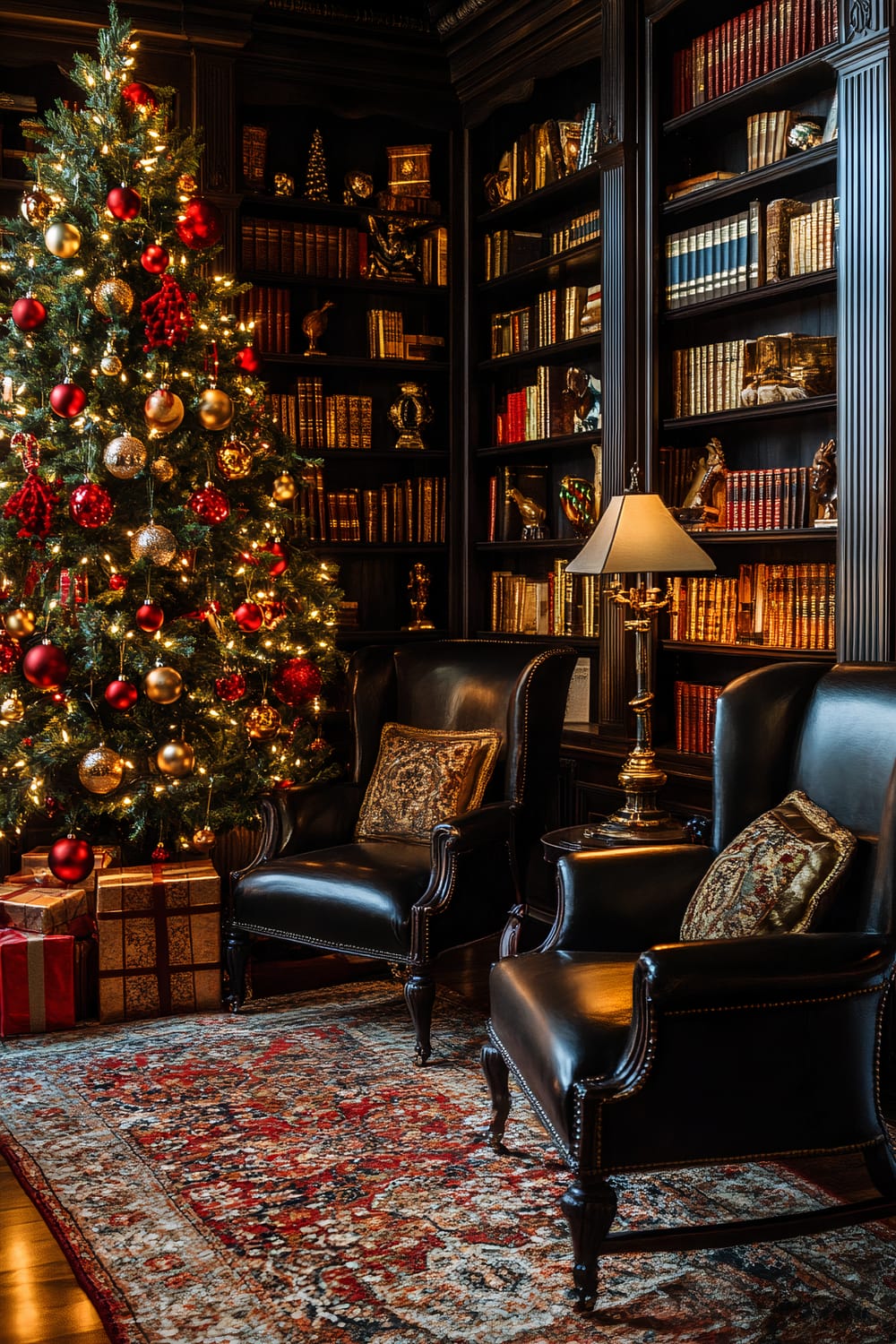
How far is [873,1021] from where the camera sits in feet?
7.91

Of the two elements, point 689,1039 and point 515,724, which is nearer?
point 689,1039

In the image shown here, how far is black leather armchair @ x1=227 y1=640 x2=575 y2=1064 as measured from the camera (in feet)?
11.9

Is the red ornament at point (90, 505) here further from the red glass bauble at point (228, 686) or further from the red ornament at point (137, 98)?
the red ornament at point (137, 98)

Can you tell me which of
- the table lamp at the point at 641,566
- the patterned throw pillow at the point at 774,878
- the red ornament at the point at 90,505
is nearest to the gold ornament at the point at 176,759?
the red ornament at the point at 90,505

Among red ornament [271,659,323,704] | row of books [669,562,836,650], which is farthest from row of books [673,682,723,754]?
red ornament [271,659,323,704]

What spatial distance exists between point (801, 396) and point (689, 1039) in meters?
2.32

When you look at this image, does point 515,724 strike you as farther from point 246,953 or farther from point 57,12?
point 57,12

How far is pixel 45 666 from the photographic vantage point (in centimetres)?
390

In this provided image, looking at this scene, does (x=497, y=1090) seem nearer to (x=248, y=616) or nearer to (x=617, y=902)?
(x=617, y=902)

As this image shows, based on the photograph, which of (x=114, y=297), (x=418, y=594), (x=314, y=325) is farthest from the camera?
(x=418, y=594)

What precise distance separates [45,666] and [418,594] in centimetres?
207

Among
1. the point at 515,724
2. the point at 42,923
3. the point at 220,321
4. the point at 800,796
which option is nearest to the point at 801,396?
the point at 515,724

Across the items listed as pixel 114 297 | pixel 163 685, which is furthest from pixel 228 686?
pixel 114 297

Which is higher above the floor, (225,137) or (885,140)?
(225,137)
